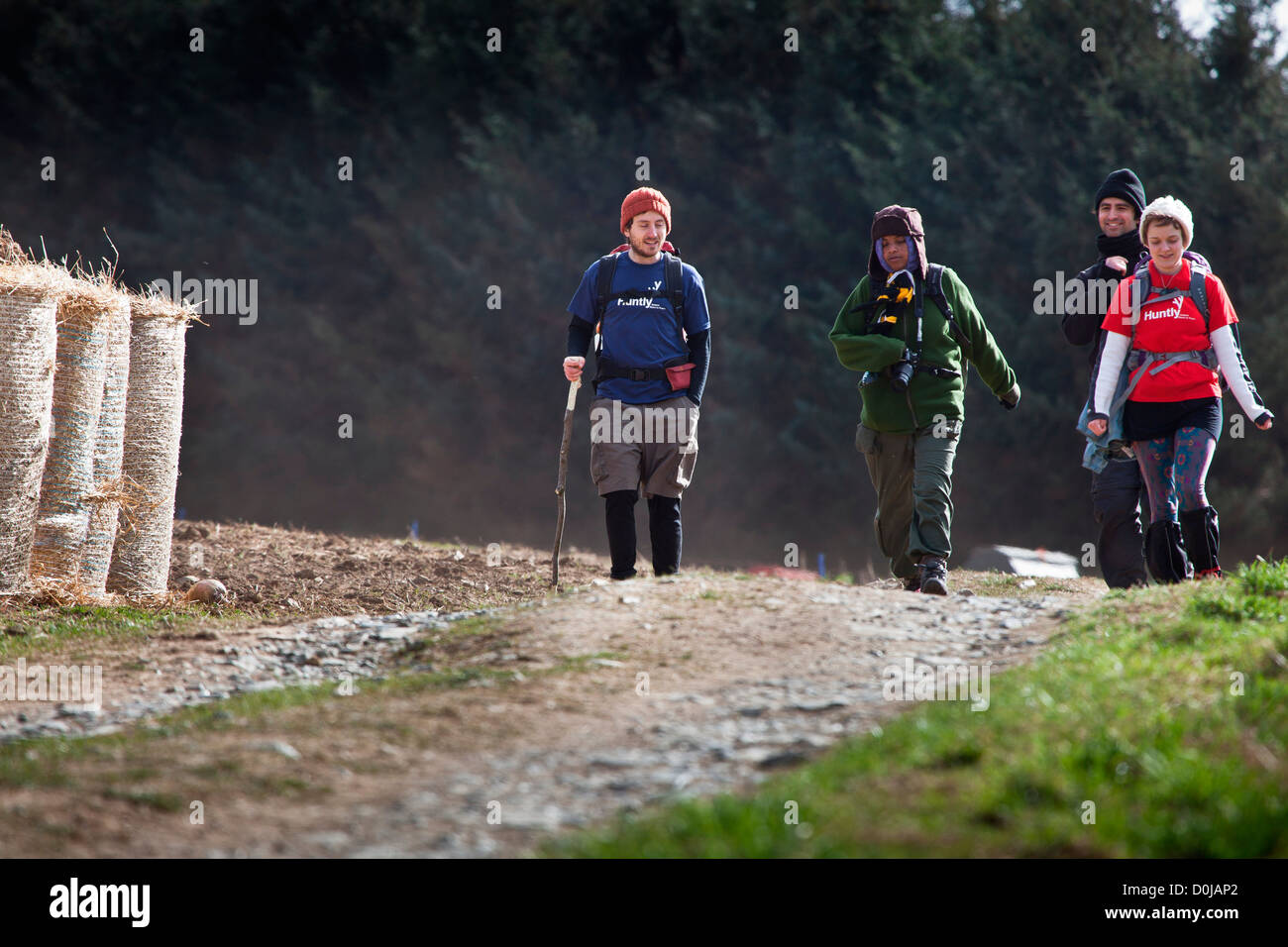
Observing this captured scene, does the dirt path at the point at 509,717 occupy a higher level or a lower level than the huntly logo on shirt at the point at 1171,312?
lower

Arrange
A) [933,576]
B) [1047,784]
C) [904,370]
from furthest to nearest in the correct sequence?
[904,370], [933,576], [1047,784]

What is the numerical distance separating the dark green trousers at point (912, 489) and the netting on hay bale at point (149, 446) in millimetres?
4598

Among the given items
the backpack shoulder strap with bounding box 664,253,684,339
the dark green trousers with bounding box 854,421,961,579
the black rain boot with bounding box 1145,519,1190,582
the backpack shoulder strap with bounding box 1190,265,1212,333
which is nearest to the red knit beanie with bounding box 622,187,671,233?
the backpack shoulder strap with bounding box 664,253,684,339

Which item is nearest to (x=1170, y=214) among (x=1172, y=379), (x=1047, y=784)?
(x=1172, y=379)

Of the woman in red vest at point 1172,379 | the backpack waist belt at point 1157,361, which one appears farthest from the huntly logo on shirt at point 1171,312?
the backpack waist belt at point 1157,361

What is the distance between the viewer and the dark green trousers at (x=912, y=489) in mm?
6906

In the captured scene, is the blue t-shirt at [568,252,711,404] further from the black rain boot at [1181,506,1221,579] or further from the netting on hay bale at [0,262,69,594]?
the netting on hay bale at [0,262,69,594]

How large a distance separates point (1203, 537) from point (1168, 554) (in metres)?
0.21

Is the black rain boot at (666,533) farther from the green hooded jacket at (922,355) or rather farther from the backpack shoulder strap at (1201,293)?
the backpack shoulder strap at (1201,293)

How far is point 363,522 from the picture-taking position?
22.0 meters

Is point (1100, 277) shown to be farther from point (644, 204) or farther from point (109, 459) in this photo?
point (109, 459)

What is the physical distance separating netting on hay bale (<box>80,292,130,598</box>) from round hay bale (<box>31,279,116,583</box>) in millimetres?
69

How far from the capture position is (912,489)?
712 cm
